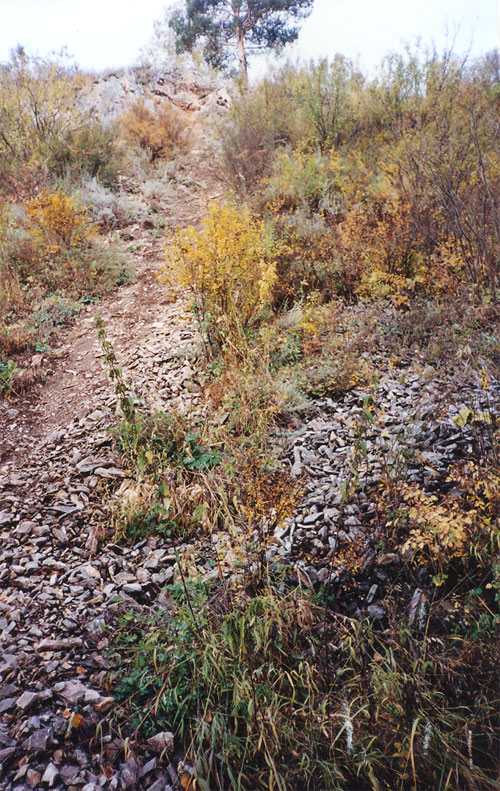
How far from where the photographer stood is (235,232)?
4.55m

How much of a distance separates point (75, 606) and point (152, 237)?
687 centimetres

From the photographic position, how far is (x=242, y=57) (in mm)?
10086

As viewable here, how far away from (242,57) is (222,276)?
358 inches

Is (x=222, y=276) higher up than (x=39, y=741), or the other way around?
(x=222, y=276)

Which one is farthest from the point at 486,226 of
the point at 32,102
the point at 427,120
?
the point at 32,102

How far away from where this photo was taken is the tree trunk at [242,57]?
9335mm

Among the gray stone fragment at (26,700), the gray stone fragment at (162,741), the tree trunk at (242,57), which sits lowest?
the gray stone fragment at (162,741)

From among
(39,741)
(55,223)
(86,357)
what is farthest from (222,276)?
(55,223)

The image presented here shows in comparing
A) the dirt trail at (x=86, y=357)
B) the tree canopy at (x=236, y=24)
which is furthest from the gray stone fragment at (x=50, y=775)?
the tree canopy at (x=236, y=24)

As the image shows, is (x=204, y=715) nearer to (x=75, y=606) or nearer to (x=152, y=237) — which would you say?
(x=75, y=606)

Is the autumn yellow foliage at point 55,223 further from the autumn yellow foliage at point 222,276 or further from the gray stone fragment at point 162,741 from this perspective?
the gray stone fragment at point 162,741

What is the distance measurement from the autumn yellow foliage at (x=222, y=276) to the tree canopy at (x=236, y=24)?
6.24 meters

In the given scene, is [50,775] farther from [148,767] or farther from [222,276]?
[222,276]

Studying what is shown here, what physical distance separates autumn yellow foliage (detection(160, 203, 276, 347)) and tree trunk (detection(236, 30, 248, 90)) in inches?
298
